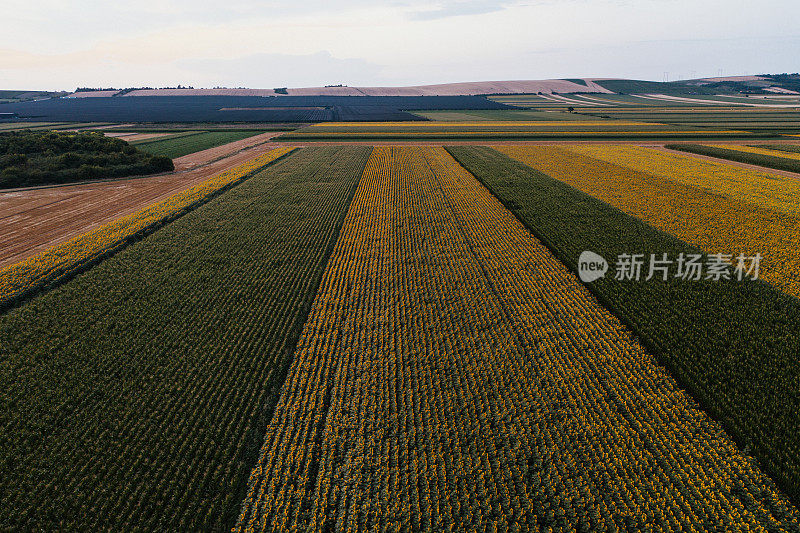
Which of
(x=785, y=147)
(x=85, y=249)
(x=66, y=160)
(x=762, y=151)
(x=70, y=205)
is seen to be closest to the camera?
(x=85, y=249)

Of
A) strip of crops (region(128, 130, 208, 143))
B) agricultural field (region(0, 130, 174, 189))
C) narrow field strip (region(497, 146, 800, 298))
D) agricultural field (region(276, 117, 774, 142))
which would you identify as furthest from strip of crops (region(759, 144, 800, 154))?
strip of crops (region(128, 130, 208, 143))

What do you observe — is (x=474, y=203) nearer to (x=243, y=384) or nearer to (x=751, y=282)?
(x=751, y=282)

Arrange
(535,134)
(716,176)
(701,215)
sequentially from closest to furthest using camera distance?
(701,215)
(716,176)
(535,134)

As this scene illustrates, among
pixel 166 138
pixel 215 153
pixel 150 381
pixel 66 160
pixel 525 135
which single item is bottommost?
pixel 150 381

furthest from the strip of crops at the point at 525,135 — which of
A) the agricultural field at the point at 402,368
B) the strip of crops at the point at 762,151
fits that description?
the agricultural field at the point at 402,368

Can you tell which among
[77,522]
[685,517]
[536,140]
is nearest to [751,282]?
[685,517]

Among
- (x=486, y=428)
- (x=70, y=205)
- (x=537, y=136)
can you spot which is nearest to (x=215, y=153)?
(x=70, y=205)

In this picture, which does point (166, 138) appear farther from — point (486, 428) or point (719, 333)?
point (719, 333)
